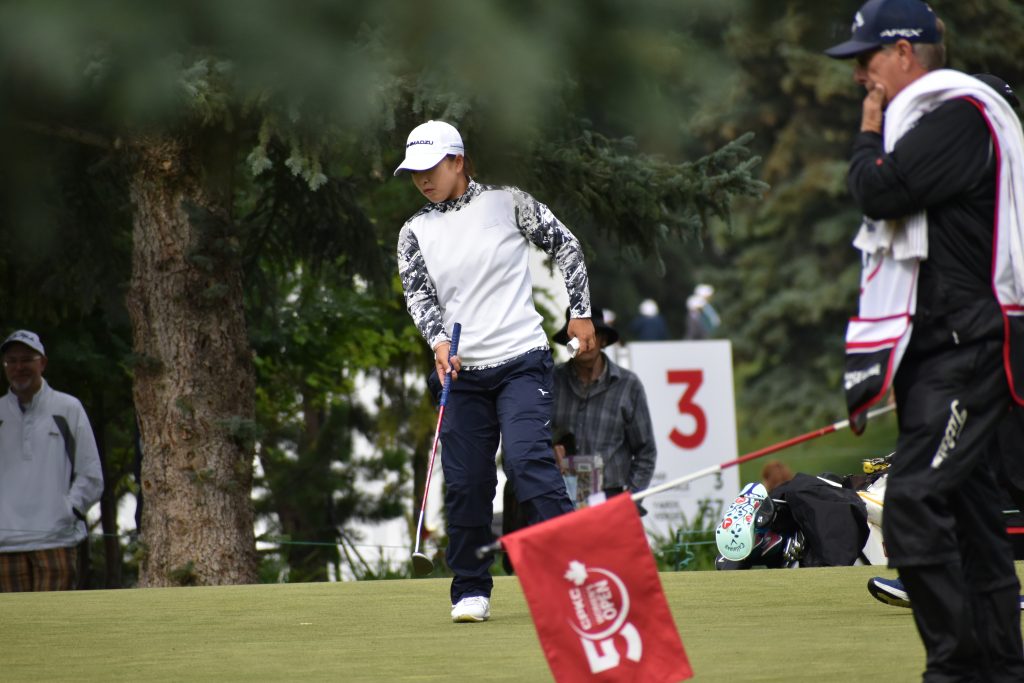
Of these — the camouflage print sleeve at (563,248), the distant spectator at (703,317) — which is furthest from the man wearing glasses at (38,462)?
the distant spectator at (703,317)

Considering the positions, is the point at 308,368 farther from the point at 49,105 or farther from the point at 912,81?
the point at 49,105

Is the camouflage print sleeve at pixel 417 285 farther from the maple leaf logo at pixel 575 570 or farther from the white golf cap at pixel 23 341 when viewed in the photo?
the white golf cap at pixel 23 341

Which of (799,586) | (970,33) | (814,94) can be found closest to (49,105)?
(970,33)

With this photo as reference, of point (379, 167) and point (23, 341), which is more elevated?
point (379, 167)

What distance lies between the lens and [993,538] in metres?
3.55

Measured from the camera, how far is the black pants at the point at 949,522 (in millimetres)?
3318

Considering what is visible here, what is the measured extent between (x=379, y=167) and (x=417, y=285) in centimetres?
263

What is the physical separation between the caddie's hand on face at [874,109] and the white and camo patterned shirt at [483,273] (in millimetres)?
2242

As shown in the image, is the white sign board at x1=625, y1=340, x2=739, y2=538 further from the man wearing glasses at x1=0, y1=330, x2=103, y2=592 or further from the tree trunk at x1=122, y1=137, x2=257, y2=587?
the man wearing glasses at x1=0, y1=330, x2=103, y2=592

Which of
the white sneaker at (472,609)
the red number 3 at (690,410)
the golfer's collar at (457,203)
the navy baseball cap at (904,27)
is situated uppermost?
the navy baseball cap at (904,27)

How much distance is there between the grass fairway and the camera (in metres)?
4.54

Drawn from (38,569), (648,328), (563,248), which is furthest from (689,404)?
(648,328)

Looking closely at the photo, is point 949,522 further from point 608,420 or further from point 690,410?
point 690,410

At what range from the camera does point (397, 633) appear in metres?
5.75
